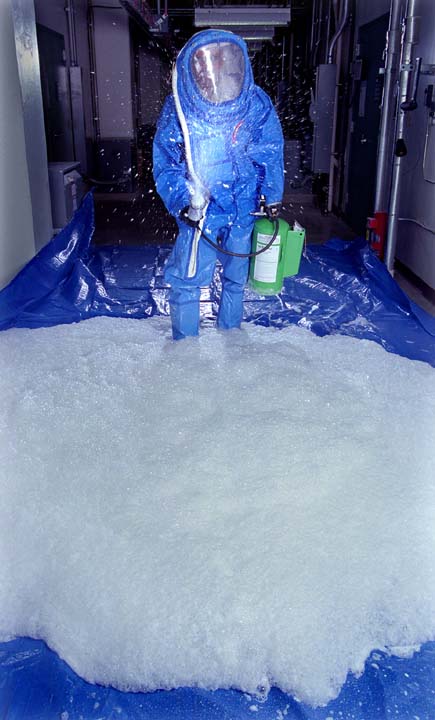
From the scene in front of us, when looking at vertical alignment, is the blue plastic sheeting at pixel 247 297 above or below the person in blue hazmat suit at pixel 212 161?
below

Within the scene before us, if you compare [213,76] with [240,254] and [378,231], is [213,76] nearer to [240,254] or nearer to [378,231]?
[240,254]

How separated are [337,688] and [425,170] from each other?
3.01m

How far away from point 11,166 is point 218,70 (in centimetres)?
133

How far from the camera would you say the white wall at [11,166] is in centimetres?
287

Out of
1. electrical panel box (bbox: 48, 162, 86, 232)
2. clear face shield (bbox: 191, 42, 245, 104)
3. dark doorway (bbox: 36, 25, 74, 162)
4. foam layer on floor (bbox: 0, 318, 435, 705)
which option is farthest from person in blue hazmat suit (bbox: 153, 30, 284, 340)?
dark doorway (bbox: 36, 25, 74, 162)

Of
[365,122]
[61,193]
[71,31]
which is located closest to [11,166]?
[61,193]

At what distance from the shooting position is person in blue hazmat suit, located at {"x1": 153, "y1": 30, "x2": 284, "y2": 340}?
215 centimetres

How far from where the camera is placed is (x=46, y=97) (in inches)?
213

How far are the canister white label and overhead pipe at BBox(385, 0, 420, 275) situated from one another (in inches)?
50.8

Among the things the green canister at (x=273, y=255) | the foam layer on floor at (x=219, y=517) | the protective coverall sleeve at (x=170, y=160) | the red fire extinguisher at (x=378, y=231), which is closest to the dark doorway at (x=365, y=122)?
the red fire extinguisher at (x=378, y=231)

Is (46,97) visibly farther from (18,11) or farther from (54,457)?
(54,457)

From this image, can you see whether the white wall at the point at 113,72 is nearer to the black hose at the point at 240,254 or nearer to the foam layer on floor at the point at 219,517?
the black hose at the point at 240,254

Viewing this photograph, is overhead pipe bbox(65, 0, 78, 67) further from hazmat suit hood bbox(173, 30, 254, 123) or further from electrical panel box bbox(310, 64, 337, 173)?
hazmat suit hood bbox(173, 30, 254, 123)

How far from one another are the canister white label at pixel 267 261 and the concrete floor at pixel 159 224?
1.13 meters
